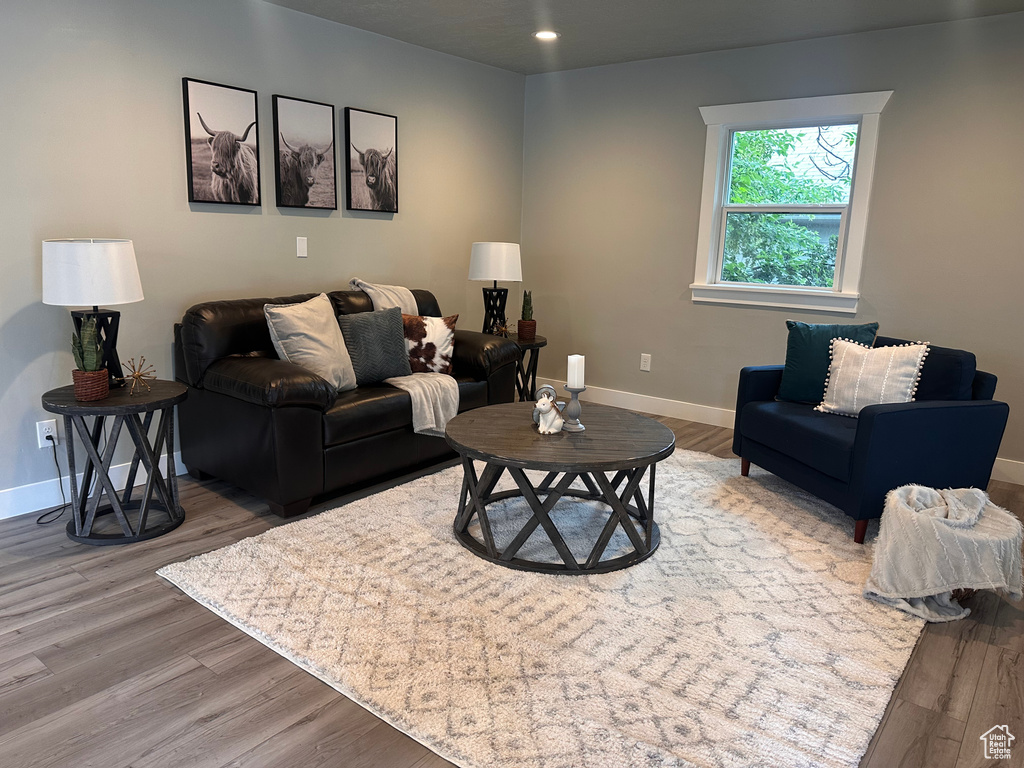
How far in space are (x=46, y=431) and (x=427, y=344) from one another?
6.15ft

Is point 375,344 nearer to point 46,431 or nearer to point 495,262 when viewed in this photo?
point 495,262

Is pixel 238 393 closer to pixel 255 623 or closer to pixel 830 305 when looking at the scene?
pixel 255 623

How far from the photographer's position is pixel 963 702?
201 centimetres

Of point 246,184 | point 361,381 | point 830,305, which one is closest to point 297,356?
point 361,381

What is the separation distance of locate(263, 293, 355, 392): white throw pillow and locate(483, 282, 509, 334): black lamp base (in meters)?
1.55

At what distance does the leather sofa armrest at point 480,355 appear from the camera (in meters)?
4.10

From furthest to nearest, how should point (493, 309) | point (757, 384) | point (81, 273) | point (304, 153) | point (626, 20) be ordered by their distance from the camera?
point (493, 309) < point (304, 153) < point (626, 20) < point (757, 384) < point (81, 273)

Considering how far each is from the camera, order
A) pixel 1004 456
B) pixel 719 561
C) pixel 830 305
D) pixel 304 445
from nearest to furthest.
→ pixel 719 561
pixel 304 445
pixel 1004 456
pixel 830 305

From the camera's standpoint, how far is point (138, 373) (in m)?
2.98

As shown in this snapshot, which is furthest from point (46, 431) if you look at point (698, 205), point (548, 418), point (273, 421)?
point (698, 205)

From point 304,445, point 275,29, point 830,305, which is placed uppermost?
point 275,29

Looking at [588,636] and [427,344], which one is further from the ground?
[427,344]

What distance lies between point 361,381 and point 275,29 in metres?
1.95

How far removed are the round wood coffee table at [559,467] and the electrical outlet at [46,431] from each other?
1829mm
